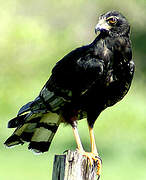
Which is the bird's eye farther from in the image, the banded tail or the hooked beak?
the banded tail

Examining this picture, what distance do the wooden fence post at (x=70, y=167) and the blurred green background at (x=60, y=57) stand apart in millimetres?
6592

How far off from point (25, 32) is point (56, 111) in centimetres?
1184

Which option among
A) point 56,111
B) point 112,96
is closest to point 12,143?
point 56,111

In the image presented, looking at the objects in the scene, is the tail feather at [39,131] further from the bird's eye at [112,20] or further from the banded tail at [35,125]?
the bird's eye at [112,20]

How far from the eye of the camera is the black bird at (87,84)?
7082mm

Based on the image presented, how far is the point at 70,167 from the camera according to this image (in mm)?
5684

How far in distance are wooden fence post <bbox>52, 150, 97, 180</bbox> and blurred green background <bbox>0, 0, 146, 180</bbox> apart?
659 cm

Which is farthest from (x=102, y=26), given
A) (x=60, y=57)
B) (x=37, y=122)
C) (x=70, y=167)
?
(x=60, y=57)

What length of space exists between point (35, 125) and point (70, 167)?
1829mm

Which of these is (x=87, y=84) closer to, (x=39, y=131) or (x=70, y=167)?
(x=39, y=131)

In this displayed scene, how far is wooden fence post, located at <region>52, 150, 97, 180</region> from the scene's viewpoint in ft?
18.6

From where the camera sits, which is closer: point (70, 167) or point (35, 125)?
point (70, 167)

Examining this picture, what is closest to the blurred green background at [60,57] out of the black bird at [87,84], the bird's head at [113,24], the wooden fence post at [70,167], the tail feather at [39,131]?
the tail feather at [39,131]

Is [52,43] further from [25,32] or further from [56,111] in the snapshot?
[56,111]
